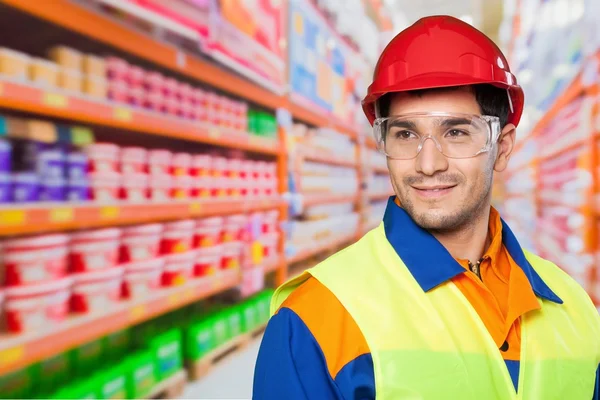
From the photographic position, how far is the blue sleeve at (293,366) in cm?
82

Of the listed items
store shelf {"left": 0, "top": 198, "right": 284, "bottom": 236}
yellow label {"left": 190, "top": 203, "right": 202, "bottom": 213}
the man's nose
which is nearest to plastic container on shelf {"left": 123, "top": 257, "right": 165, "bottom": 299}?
store shelf {"left": 0, "top": 198, "right": 284, "bottom": 236}

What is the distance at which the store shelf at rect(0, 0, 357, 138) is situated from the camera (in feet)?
5.69

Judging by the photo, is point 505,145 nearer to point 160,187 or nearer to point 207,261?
point 160,187

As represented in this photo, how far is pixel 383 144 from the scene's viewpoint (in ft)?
3.87

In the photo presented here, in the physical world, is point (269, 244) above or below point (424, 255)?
below

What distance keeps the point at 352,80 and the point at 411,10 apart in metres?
1.29

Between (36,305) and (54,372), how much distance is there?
1.80ft

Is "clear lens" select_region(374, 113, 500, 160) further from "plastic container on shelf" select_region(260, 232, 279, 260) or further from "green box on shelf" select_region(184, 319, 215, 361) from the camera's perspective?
"plastic container on shelf" select_region(260, 232, 279, 260)

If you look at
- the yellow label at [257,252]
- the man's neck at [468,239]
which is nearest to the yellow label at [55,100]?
the man's neck at [468,239]

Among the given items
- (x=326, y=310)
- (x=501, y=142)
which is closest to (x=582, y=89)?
(x=501, y=142)

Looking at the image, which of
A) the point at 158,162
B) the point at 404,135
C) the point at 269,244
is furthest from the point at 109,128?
the point at 404,135

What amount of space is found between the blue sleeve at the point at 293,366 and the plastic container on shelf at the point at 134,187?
5.00 feet

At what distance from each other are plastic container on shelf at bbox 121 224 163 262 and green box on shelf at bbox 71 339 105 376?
0.46 m

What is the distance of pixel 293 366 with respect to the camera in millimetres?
830
